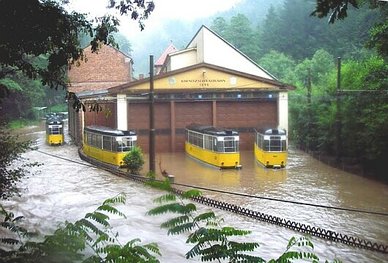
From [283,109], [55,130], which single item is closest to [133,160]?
[283,109]

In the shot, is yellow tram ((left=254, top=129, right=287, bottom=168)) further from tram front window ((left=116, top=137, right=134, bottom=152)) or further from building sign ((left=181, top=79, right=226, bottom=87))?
building sign ((left=181, top=79, right=226, bottom=87))

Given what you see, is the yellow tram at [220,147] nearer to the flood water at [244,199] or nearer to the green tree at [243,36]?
the flood water at [244,199]

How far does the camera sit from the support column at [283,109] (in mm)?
31672

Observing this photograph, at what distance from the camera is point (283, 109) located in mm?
31672

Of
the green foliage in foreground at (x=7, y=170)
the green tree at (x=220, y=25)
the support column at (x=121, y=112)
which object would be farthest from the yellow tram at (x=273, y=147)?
the green tree at (x=220, y=25)

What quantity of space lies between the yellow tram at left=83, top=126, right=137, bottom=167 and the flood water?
98 centimetres

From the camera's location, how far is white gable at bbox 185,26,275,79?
35.5 metres

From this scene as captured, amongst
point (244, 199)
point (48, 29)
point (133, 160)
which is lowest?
point (244, 199)

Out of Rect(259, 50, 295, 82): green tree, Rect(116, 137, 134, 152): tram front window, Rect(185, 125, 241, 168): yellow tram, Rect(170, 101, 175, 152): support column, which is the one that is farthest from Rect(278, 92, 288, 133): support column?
Rect(116, 137, 134, 152): tram front window

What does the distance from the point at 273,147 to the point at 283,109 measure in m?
8.01

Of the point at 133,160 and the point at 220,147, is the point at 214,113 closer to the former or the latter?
the point at 220,147

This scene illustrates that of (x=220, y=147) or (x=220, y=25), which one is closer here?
(x=220, y=147)

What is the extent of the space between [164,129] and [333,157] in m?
11.4

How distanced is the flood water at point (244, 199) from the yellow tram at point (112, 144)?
98 cm
